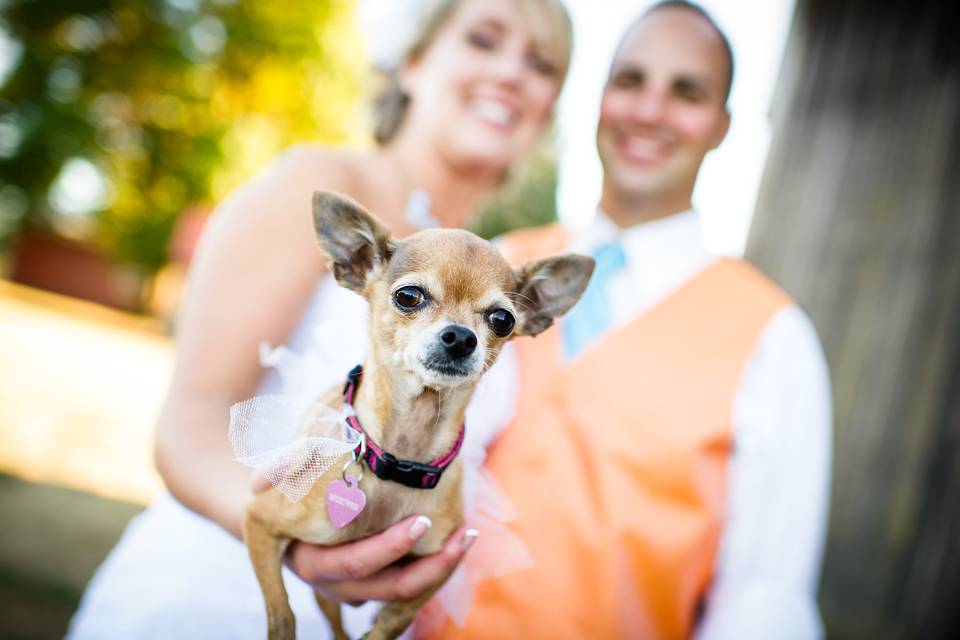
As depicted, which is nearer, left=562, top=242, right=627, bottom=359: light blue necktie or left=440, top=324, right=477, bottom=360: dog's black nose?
left=440, top=324, right=477, bottom=360: dog's black nose

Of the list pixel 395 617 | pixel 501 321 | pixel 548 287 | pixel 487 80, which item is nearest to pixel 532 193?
pixel 487 80

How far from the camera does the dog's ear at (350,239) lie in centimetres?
118

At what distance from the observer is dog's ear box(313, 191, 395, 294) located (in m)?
1.18

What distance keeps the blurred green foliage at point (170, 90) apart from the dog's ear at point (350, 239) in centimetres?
1228

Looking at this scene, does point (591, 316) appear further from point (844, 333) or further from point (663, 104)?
point (844, 333)

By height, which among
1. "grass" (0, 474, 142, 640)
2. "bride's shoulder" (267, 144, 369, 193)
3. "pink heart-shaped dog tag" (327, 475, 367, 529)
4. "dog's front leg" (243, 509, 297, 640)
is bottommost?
"grass" (0, 474, 142, 640)

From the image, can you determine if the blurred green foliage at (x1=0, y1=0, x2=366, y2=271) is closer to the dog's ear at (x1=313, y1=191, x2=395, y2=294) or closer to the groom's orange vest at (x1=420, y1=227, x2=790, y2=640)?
the groom's orange vest at (x1=420, y1=227, x2=790, y2=640)

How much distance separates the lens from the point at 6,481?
206 inches

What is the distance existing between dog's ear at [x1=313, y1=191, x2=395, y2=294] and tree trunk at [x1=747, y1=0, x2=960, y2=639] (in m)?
2.79

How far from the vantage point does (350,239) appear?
1.25 metres

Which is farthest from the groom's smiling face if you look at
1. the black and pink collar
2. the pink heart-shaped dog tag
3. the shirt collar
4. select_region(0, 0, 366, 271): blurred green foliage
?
select_region(0, 0, 366, 271): blurred green foliage

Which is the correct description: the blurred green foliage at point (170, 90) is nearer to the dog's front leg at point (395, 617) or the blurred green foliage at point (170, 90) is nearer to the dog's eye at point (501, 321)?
the dog's eye at point (501, 321)

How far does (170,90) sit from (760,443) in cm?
1527

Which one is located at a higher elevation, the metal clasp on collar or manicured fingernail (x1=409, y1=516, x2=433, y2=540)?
the metal clasp on collar
